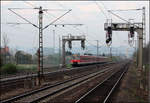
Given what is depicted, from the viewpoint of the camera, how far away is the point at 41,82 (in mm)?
29109

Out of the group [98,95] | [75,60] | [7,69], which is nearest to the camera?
[98,95]

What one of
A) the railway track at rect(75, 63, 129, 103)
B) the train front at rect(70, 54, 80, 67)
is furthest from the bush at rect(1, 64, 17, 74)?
the railway track at rect(75, 63, 129, 103)

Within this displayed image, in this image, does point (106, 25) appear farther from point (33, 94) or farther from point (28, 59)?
point (28, 59)

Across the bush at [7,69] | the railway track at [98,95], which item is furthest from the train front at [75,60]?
the railway track at [98,95]

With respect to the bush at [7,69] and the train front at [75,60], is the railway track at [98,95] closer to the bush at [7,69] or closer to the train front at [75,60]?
the bush at [7,69]

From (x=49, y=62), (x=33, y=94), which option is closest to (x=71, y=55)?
(x=49, y=62)

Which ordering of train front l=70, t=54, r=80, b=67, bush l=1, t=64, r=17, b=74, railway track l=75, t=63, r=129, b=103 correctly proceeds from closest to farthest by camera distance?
railway track l=75, t=63, r=129, b=103 < bush l=1, t=64, r=17, b=74 < train front l=70, t=54, r=80, b=67

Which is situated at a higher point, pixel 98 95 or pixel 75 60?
pixel 75 60

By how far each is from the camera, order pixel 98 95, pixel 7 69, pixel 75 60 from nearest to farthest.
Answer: pixel 98 95 < pixel 7 69 < pixel 75 60

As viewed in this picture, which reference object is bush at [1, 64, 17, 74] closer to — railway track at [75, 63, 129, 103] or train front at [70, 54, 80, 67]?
train front at [70, 54, 80, 67]

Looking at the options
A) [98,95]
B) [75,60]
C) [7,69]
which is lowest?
[98,95]

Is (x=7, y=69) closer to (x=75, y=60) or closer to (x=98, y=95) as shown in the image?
(x=75, y=60)

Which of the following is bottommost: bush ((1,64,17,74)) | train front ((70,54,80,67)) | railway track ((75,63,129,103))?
railway track ((75,63,129,103))

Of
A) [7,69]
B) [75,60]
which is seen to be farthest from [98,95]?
[75,60]
